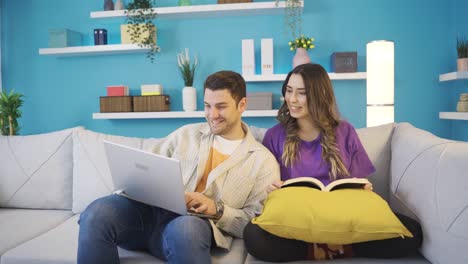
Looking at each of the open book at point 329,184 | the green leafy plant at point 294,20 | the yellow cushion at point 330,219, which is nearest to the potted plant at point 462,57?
the green leafy plant at point 294,20

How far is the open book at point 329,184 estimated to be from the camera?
1521mm

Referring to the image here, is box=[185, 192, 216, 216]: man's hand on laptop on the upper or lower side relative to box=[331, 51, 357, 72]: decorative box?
lower

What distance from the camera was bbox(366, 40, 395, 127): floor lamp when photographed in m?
2.98

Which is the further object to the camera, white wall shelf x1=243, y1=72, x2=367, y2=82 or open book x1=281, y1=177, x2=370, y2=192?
white wall shelf x1=243, y1=72, x2=367, y2=82

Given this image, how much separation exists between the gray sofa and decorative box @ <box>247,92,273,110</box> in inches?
50.9

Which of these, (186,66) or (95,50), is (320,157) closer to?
(186,66)

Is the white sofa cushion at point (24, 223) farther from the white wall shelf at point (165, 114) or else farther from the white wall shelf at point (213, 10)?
the white wall shelf at point (213, 10)

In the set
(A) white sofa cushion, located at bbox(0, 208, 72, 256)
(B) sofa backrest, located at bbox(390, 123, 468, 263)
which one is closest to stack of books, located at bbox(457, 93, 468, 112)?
(B) sofa backrest, located at bbox(390, 123, 468, 263)

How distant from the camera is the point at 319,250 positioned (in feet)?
4.80

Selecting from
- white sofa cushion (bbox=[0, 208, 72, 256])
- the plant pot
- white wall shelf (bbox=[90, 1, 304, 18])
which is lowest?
white sofa cushion (bbox=[0, 208, 72, 256])

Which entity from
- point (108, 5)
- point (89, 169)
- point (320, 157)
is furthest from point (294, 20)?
point (89, 169)

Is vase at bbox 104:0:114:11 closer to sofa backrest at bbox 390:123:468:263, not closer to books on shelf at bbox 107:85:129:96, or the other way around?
books on shelf at bbox 107:85:129:96

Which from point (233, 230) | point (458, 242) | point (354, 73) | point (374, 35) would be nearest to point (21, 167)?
point (233, 230)

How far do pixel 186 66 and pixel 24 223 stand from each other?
1.88 m
